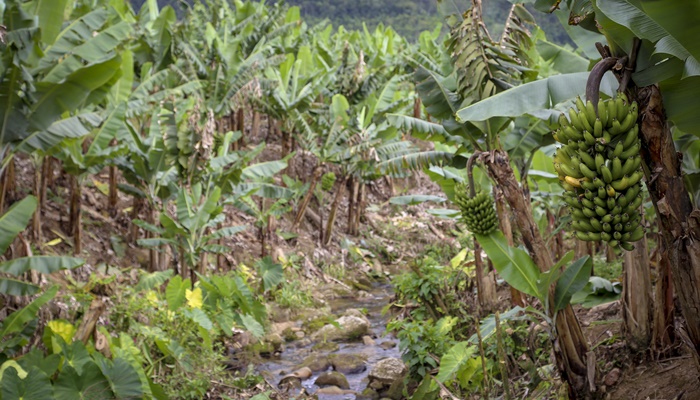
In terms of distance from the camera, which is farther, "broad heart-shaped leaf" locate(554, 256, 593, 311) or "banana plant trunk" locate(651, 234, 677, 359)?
"banana plant trunk" locate(651, 234, 677, 359)

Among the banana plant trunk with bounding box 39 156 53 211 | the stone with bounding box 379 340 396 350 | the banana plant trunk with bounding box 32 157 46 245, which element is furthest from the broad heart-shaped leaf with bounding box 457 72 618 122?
the banana plant trunk with bounding box 39 156 53 211

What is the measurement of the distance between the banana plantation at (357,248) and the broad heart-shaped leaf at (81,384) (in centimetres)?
1

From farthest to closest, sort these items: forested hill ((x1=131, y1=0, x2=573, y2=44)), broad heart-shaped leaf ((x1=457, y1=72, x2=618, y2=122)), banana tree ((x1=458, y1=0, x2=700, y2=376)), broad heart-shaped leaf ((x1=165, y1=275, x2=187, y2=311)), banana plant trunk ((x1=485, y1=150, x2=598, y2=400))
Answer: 1. forested hill ((x1=131, y1=0, x2=573, y2=44))
2. broad heart-shaped leaf ((x1=165, y1=275, x2=187, y2=311))
3. banana plant trunk ((x1=485, y1=150, x2=598, y2=400))
4. broad heart-shaped leaf ((x1=457, y1=72, x2=618, y2=122))
5. banana tree ((x1=458, y1=0, x2=700, y2=376))

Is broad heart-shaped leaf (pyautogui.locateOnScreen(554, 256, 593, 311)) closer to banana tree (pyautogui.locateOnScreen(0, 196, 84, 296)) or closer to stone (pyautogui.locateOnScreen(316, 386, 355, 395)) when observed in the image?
stone (pyautogui.locateOnScreen(316, 386, 355, 395))

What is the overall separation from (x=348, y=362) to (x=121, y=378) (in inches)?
133

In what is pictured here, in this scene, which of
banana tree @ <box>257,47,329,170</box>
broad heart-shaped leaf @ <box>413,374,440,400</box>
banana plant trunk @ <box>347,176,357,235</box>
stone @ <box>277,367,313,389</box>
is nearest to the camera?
broad heart-shaped leaf @ <box>413,374,440,400</box>

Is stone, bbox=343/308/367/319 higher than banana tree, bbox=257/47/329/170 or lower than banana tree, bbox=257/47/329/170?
lower

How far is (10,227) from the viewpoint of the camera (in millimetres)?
4957

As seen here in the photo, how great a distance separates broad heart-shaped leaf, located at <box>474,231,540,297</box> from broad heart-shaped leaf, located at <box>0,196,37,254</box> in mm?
3545

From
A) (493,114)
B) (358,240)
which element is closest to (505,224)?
(493,114)

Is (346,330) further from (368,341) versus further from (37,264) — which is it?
(37,264)

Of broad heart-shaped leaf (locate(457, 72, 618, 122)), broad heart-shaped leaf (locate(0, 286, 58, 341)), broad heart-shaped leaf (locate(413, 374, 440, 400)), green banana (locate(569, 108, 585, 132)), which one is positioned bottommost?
broad heart-shaped leaf (locate(413, 374, 440, 400))

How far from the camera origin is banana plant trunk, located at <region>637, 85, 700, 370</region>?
8.16ft

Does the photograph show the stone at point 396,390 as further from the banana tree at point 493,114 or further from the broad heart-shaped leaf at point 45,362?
the broad heart-shaped leaf at point 45,362
